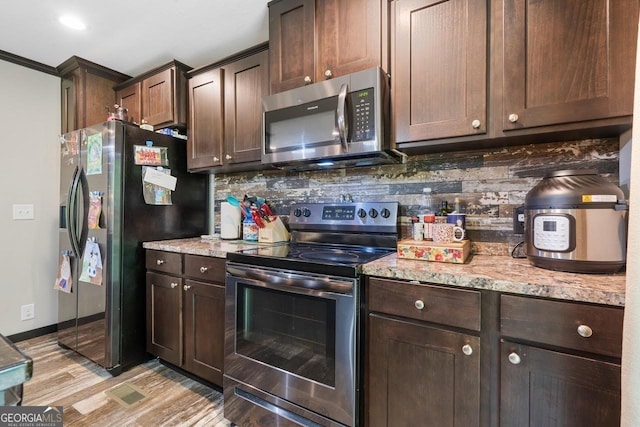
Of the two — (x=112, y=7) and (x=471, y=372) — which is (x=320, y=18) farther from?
(x=471, y=372)

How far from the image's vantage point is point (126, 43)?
7.52 feet

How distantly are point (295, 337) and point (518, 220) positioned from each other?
117 centimetres

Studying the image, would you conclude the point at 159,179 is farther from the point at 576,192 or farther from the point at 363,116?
the point at 576,192

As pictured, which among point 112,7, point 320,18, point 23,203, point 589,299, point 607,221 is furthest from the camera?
point 23,203

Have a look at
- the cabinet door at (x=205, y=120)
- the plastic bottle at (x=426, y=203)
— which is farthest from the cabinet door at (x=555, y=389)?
the cabinet door at (x=205, y=120)

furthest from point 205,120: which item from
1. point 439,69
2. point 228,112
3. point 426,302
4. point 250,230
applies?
point 426,302

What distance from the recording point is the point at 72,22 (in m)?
2.06

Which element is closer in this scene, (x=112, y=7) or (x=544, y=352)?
(x=544, y=352)

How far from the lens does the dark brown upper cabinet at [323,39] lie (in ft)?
5.08

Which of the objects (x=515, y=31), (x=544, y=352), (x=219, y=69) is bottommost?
(x=544, y=352)

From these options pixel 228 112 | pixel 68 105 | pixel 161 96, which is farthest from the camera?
pixel 68 105

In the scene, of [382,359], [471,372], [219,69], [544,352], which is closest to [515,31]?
[544,352]

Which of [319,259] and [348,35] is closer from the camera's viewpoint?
[319,259]

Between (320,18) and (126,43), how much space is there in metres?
1.59
